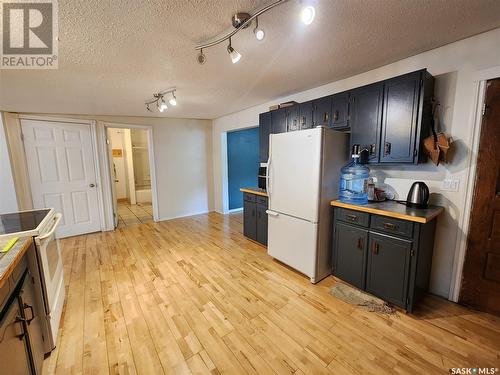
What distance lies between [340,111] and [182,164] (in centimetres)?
367

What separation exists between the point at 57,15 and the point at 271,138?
204cm

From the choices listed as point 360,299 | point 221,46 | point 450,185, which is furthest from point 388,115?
point 360,299

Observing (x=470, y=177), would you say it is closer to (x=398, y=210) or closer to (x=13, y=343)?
(x=398, y=210)

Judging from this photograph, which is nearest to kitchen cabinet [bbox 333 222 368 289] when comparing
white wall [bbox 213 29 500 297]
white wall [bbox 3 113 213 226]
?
white wall [bbox 213 29 500 297]

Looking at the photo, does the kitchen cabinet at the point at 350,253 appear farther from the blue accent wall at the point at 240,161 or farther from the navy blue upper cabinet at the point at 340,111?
the blue accent wall at the point at 240,161

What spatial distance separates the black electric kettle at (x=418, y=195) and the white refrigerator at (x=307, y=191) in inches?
26.5

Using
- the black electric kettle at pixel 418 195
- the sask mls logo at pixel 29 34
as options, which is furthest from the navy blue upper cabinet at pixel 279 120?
the sask mls logo at pixel 29 34

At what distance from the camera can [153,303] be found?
6.86 feet

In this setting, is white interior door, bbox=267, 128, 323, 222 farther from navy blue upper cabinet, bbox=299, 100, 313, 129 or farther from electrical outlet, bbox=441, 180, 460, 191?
electrical outlet, bbox=441, 180, 460, 191

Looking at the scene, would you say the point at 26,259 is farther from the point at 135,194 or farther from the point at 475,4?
the point at 135,194

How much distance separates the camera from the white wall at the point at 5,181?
3.23 m

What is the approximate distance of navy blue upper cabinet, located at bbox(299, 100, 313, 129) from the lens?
271cm

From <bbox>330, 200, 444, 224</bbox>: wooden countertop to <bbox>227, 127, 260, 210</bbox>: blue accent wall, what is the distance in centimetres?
345

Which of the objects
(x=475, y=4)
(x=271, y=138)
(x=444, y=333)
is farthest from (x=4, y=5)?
(x=444, y=333)
